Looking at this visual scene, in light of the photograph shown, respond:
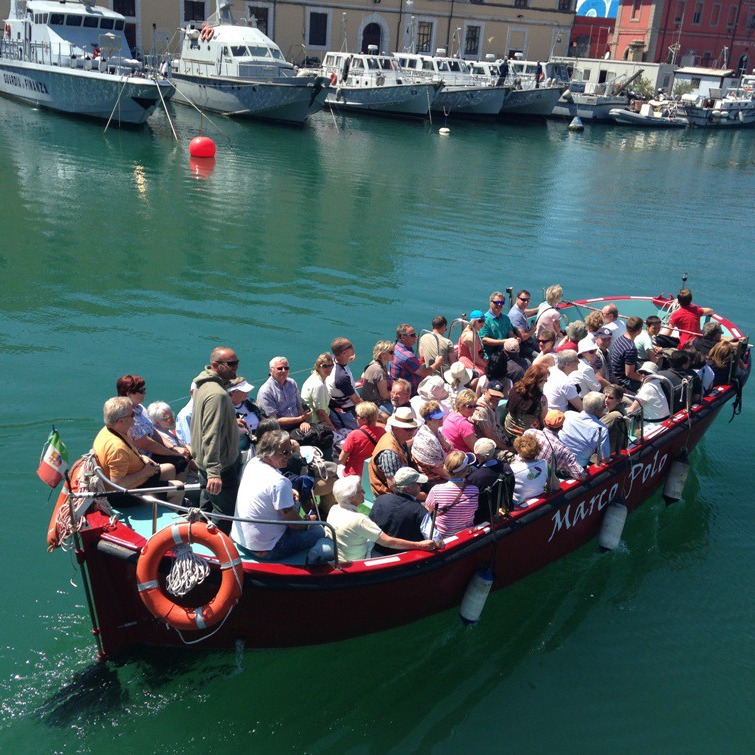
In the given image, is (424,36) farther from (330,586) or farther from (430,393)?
(330,586)

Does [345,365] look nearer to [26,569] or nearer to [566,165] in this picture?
[26,569]

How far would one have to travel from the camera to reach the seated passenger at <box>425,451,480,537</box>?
19.9ft

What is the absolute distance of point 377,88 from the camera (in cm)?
4256

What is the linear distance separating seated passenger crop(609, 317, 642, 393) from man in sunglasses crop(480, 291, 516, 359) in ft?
4.23

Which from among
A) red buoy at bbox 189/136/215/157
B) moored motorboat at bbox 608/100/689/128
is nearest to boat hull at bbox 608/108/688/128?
moored motorboat at bbox 608/100/689/128

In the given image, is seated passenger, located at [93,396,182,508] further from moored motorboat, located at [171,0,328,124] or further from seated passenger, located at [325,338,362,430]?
moored motorboat, located at [171,0,328,124]

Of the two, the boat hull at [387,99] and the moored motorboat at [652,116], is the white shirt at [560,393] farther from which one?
the moored motorboat at [652,116]

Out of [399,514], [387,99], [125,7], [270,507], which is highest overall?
[125,7]

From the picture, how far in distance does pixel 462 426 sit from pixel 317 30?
2015 inches

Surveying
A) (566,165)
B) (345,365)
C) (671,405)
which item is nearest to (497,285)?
(671,405)

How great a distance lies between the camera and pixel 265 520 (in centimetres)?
530

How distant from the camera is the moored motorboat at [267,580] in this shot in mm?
5355

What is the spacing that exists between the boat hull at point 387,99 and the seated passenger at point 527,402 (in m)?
37.9

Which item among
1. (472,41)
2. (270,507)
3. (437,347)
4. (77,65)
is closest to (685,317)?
(437,347)
